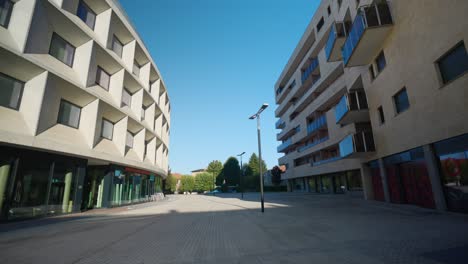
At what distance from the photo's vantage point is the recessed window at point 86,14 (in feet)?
50.2

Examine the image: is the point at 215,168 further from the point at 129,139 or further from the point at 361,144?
the point at 361,144

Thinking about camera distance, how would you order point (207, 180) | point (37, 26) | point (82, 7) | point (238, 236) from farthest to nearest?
point (207, 180), point (82, 7), point (37, 26), point (238, 236)

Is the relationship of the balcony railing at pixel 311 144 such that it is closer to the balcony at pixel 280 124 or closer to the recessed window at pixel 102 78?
the balcony at pixel 280 124

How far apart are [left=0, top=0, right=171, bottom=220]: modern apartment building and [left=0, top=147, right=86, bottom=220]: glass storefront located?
47 mm

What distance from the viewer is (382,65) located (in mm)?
14914

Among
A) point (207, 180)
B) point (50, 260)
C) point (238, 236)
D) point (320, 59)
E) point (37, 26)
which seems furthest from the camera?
point (207, 180)

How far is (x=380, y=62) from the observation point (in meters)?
15.2

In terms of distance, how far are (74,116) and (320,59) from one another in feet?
96.3

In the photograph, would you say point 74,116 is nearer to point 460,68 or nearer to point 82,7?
point 82,7

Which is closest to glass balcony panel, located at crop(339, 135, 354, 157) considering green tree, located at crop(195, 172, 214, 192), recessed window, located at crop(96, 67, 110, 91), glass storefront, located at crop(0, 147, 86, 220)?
glass storefront, located at crop(0, 147, 86, 220)

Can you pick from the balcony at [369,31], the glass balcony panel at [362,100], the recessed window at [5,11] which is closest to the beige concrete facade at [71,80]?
the recessed window at [5,11]

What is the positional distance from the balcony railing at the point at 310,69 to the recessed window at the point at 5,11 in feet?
104

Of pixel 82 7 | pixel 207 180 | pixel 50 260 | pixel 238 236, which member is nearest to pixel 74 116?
pixel 82 7

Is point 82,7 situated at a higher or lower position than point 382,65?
higher
